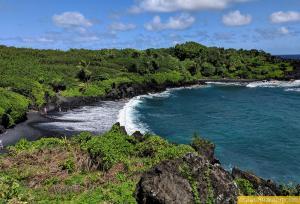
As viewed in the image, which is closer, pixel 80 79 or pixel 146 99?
pixel 146 99

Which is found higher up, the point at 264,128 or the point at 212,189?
the point at 212,189

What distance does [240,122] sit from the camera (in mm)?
74312

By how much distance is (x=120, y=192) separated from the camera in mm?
26922

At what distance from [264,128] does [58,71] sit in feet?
202

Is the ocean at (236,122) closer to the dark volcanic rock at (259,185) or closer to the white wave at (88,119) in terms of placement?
the white wave at (88,119)

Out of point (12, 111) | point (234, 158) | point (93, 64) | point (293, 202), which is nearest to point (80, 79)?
point (93, 64)

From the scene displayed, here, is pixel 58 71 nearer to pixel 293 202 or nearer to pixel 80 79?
pixel 80 79

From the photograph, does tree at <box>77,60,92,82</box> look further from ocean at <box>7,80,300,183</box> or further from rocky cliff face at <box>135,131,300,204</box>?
rocky cliff face at <box>135,131,300,204</box>

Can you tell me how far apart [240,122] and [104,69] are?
56496 millimetres

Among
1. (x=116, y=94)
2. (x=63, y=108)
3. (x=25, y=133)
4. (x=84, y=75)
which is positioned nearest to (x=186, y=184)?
(x=25, y=133)

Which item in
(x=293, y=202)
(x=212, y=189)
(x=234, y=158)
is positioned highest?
(x=293, y=202)

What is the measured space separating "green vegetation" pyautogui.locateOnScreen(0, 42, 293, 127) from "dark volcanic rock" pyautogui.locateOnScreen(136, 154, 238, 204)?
46304mm

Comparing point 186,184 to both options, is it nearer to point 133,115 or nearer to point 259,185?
point 259,185

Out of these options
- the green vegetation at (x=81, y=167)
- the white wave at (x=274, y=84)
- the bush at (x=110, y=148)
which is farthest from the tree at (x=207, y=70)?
the bush at (x=110, y=148)
